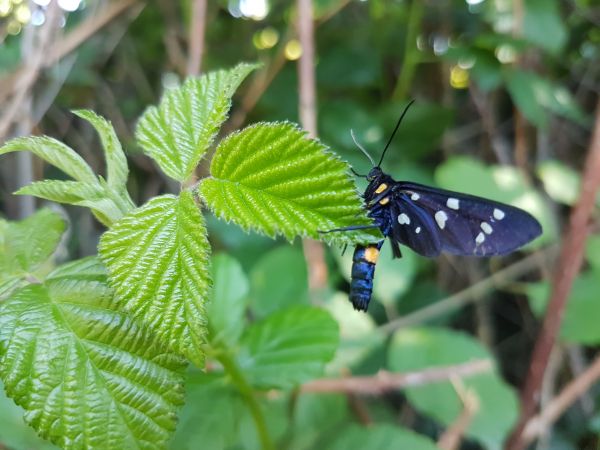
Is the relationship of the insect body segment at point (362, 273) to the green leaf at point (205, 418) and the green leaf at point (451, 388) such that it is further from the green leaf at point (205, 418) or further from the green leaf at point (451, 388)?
the green leaf at point (451, 388)

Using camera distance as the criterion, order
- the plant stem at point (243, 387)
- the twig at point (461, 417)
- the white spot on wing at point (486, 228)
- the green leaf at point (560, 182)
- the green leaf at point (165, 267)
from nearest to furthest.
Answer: the green leaf at point (165, 267)
the plant stem at point (243, 387)
the white spot on wing at point (486, 228)
the twig at point (461, 417)
the green leaf at point (560, 182)

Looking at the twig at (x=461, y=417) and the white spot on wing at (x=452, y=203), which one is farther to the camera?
the twig at (x=461, y=417)

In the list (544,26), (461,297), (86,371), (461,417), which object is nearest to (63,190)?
(86,371)

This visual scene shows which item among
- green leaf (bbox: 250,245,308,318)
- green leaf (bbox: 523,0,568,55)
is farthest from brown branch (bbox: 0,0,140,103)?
green leaf (bbox: 523,0,568,55)

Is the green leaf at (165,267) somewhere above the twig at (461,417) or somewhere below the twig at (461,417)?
above

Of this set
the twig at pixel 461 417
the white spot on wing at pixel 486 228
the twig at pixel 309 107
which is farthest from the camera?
the twig at pixel 309 107

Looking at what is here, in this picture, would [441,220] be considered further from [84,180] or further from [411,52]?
[411,52]

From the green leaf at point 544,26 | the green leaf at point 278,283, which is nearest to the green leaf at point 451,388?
the green leaf at point 278,283

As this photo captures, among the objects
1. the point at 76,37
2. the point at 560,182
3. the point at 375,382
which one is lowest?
the point at 375,382
